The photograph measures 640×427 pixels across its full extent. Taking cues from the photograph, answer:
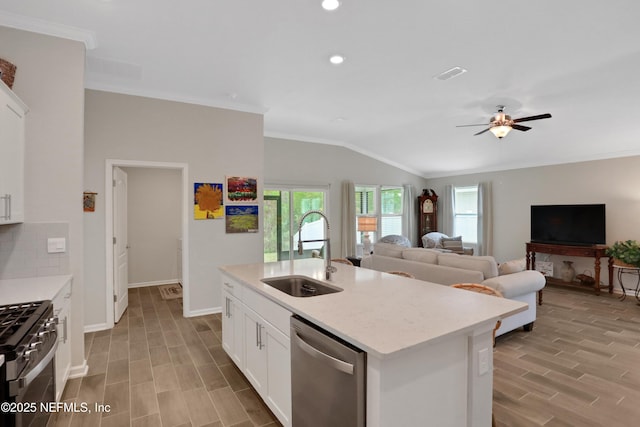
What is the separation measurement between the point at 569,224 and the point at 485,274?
12.7 feet

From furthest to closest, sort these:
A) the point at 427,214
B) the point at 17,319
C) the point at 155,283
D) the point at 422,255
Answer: the point at 427,214
the point at 155,283
the point at 422,255
the point at 17,319

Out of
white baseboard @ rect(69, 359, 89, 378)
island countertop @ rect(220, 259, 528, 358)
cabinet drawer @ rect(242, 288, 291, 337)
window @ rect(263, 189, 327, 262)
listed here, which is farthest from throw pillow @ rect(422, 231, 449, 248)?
white baseboard @ rect(69, 359, 89, 378)

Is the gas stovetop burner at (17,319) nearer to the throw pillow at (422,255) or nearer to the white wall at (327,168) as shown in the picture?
the throw pillow at (422,255)

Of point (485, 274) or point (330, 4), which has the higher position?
point (330, 4)

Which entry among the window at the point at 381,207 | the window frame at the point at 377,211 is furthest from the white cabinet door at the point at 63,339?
Result: the window at the point at 381,207

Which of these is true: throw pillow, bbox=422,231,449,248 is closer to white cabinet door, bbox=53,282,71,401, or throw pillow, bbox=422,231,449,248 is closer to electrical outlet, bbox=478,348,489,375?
electrical outlet, bbox=478,348,489,375

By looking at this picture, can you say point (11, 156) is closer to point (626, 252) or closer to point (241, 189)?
point (241, 189)

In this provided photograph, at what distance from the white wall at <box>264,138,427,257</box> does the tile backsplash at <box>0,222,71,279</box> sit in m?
4.02

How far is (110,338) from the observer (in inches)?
148

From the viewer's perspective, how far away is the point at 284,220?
6.81 m

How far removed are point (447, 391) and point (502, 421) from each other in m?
1.18

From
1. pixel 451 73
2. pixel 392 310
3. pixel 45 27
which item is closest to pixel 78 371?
pixel 392 310

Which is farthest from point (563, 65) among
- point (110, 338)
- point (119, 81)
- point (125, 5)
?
point (110, 338)

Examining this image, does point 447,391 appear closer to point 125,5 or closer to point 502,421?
point 502,421
